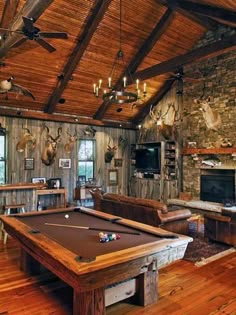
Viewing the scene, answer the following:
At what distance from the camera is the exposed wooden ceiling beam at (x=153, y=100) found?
9.59m

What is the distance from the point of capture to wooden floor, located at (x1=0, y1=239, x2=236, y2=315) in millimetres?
2971

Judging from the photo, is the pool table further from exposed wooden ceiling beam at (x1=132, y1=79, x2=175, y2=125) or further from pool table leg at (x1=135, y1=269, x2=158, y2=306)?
exposed wooden ceiling beam at (x1=132, y1=79, x2=175, y2=125)

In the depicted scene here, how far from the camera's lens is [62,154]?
9.10 m

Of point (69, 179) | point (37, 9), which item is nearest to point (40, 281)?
point (37, 9)

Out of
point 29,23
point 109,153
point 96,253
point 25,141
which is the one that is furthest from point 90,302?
point 109,153

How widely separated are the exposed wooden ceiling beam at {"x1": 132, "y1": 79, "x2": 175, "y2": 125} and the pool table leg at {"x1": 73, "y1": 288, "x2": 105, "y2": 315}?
321 inches

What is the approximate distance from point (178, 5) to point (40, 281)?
6.21 metres

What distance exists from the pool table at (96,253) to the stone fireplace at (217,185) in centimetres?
499

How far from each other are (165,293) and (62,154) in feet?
21.3

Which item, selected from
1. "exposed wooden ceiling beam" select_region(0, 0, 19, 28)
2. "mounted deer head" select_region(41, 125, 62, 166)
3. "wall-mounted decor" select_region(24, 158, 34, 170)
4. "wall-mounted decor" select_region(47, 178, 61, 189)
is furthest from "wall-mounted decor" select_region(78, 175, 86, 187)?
"exposed wooden ceiling beam" select_region(0, 0, 19, 28)

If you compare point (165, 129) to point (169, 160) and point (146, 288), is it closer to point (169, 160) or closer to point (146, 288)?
point (169, 160)

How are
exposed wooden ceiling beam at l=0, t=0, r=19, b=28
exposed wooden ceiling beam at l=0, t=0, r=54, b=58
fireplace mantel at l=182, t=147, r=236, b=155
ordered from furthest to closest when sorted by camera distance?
fireplace mantel at l=182, t=147, r=236, b=155 < exposed wooden ceiling beam at l=0, t=0, r=19, b=28 < exposed wooden ceiling beam at l=0, t=0, r=54, b=58

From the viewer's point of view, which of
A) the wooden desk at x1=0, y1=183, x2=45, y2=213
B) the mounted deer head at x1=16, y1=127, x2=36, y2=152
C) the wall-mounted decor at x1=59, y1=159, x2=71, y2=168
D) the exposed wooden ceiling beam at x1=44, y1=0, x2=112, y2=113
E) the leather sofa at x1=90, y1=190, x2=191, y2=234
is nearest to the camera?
the leather sofa at x1=90, y1=190, x2=191, y2=234

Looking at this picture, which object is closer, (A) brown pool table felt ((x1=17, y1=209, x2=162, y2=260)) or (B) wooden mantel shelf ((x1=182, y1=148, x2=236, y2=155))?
(A) brown pool table felt ((x1=17, y1=209, x2=162, y2=260))
